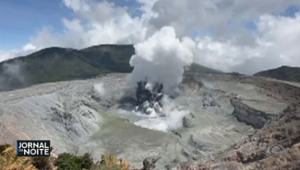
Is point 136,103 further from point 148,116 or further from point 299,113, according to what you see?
point 299,113

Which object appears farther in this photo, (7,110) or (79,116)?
(79,116)

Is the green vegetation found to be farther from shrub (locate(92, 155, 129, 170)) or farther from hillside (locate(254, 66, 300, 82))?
hillside (locate(254, 66, 300, 82))

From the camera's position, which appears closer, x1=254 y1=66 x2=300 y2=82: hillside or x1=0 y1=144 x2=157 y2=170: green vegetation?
x1=0 y1=144 x2=157 y2=170: green vegetation

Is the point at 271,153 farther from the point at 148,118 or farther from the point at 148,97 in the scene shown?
the point at 148,97

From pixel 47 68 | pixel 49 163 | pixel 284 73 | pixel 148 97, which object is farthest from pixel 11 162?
pixel 284 73

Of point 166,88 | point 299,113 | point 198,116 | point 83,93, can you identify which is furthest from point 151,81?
point 299,113

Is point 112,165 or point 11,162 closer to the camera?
point 11,162

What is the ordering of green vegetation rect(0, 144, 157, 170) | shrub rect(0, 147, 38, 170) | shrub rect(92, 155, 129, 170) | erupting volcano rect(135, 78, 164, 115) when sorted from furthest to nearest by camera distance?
erupting volcano rect(135, 78, 164, 115) → shrub rect(92, 155, 129, 170) → green vegetation rect(0, 144, 157, 170) → shrub rect(0, 147, 38, 170)

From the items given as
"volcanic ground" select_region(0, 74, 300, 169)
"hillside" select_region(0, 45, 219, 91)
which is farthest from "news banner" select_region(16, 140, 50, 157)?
"hillside" select_region(0, 45, 219, 91)

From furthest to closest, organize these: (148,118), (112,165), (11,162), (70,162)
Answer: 1. (148,118)
2. (70,162)
3. (112,165)
4. (11,162)
